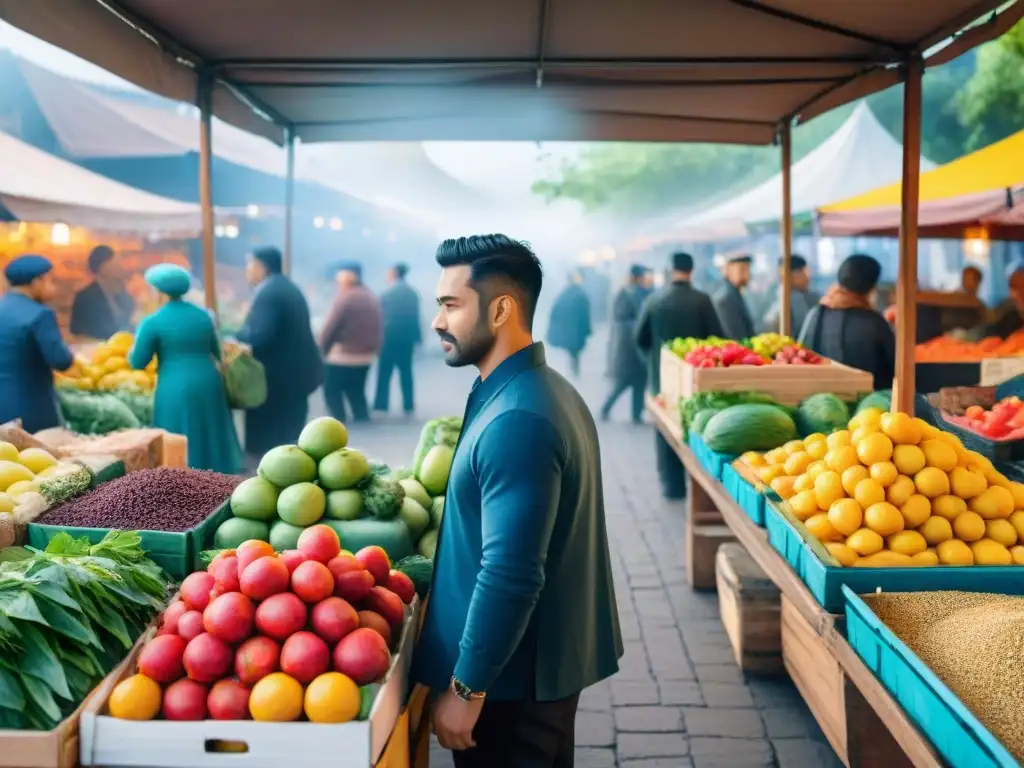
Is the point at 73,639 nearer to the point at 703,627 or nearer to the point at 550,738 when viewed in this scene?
Answer: the point at 550,738

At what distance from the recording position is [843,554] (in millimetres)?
3258

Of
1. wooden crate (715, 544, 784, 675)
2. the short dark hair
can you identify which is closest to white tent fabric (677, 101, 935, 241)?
wooden crate (715, 544, 784, 675)

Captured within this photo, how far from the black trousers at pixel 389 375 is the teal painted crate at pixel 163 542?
31.6ft

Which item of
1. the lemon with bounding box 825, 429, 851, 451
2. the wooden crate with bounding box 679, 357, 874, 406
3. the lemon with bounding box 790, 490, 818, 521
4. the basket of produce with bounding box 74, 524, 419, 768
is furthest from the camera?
the wooden crate with bounding box 679, 357, 874, 406

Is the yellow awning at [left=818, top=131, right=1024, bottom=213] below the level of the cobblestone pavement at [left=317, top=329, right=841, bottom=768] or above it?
above

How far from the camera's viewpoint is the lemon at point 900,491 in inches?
134

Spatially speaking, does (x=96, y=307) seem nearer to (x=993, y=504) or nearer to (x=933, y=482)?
(x=933, y=482)

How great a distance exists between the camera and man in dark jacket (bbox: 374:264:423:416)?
12.4 m

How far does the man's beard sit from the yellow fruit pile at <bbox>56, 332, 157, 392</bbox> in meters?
5.42

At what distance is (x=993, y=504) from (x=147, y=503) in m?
2.97

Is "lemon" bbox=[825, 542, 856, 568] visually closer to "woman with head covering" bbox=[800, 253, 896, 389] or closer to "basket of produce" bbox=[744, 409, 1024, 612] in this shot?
"basket of produce" bbox=[744, 409, 1024, 612]

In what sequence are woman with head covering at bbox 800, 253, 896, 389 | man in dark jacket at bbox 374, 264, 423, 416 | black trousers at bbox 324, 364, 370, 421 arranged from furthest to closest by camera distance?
man in dark jacket at bbox 374, 264, 423, 416 < black trousers at bbox 324, 364, 370, 421 < woman with head covering at bbox 800, 253, 896, 389

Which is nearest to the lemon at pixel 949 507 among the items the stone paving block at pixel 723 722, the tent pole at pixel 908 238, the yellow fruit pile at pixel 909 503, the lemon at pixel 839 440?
the yellow fruit pile at pixel 909 503

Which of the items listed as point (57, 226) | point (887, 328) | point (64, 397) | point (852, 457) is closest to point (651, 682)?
point (852, 457)
